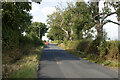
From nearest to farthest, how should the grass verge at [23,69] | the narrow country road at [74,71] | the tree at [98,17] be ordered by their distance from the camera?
1. the grass verge at [23,69]
2. the narrow country road at [74,71]
3. the tree at [98,17]

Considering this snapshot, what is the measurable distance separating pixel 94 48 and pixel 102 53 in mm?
2952

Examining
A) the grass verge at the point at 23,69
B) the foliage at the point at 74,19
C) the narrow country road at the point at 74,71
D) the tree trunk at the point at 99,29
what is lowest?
the narrow country road at the point at 74,71

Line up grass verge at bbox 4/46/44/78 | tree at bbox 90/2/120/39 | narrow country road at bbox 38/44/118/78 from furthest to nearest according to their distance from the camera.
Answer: tree at bbox 90/2/120/39
narrow country road at bbox 38/44/118/78
grass verge at bbox 4/46/44/78

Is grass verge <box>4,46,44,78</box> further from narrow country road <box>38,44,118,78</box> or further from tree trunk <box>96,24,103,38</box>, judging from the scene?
tree trunk <box>96,24,103,38</box>

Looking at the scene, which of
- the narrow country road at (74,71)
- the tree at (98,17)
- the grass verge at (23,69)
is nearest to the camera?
the grass verge at (23,69)

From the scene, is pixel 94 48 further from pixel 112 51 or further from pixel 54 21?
pixel 54 21

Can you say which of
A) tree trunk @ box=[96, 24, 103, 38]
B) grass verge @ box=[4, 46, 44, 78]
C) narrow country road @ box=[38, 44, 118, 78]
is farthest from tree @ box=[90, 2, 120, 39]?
grass verge @ box=[4, 46, 44, 78]

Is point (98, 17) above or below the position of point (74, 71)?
above

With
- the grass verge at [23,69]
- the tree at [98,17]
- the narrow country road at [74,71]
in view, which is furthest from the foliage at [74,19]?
the grass verge at [23,69]

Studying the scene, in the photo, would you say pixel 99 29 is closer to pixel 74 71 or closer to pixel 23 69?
pixel 74 71

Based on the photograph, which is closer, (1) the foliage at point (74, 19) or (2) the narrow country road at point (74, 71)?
(2) the narrow country road at point (74, 71)

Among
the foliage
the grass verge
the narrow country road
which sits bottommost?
the narrow country road

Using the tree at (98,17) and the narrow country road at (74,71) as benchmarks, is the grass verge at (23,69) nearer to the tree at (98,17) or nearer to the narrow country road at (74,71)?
the narrow country road at (74,71)

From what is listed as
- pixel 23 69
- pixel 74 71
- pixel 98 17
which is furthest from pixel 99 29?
pixel 23 69
